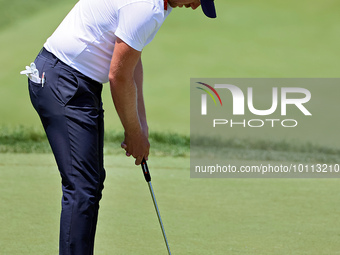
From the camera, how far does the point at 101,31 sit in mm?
1914

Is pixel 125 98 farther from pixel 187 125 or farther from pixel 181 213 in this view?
pixel 187 125

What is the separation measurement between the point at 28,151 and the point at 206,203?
194cm

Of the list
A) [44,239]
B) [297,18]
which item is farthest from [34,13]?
[44,239]

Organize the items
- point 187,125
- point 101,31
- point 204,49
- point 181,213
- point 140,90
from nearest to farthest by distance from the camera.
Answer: point 101,31
point 140,90
point 181,213
point 187,125
point 204,49

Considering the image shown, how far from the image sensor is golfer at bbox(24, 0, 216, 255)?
6.28ft

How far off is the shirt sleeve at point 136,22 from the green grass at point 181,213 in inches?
48.7

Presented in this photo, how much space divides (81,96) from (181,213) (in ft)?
5.36

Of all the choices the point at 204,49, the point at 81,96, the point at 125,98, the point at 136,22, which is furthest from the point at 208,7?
the point at 204,49

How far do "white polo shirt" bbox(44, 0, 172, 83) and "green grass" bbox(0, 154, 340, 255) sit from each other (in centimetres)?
110

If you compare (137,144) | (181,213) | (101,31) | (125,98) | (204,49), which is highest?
(204,49)

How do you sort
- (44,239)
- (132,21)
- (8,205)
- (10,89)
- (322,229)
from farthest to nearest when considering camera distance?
(10,89)
(8,205)
(322,229)
(44,239)
(132,21)

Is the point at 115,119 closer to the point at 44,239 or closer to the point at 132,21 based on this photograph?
the point at 44,239

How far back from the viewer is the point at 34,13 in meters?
5.68

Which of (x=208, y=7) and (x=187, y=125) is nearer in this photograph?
(x=208, y=7)
